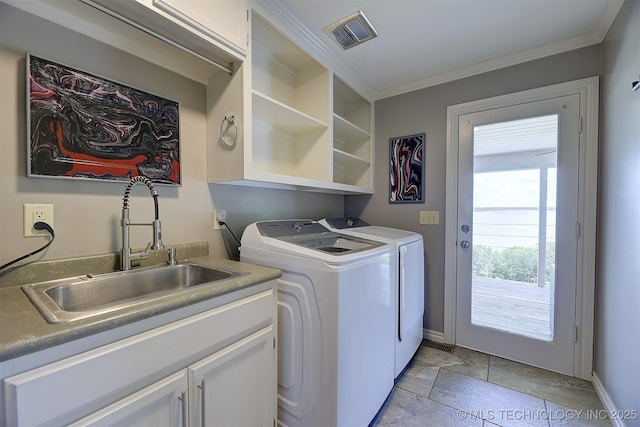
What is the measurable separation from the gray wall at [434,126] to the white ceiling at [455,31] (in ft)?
0.31

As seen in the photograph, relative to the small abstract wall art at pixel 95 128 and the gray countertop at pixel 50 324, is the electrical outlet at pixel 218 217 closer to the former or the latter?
the small abstract wall art at pixel 95 128

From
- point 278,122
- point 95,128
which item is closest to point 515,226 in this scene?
point 278,122

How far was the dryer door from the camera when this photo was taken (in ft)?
5.71

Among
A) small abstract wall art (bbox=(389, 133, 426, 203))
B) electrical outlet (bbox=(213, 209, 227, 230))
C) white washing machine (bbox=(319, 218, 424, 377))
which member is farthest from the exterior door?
electrical outlet (bbox=(213, 209, 227, 230))

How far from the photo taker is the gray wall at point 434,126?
74.8 inches

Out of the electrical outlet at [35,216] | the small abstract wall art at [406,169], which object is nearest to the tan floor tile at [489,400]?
the small abstract wall art at [406,169]

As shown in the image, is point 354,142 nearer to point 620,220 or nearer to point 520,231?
point 520,231

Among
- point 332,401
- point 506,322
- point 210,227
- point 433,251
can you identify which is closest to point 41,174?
point 210,227

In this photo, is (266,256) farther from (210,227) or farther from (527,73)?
(527,73)

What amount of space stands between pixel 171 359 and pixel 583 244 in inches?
97.0

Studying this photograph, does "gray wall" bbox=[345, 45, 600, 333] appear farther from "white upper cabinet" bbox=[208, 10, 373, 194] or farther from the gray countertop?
the gray countertop

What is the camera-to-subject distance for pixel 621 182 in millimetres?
1426

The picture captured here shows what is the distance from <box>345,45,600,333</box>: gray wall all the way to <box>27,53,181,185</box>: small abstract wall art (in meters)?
1.83

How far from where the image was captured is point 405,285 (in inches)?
71.0
